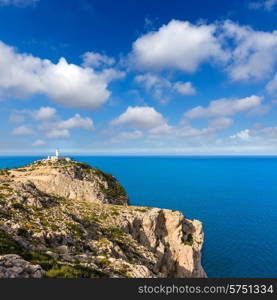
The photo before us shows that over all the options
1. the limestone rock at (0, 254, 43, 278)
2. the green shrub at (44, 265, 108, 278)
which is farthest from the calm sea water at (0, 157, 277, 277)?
the limestone rock at (0, 254, 43, 278)

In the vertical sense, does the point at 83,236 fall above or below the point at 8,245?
below

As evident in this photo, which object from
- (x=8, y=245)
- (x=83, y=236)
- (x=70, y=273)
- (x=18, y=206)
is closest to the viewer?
(x=70, y=273)

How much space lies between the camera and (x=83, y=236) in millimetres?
25422

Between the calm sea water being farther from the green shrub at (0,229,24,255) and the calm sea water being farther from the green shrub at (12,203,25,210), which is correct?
the green shrub at (0,229,24,255)

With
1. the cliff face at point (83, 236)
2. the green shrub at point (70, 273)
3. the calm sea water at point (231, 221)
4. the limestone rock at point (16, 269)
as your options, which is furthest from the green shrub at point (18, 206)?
the calm sea water at point (231, 221)

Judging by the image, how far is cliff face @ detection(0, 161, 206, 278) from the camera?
15.7 meters

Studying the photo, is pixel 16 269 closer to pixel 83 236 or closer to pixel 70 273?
pixel 70 273

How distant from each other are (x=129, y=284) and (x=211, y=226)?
89456 millimetres

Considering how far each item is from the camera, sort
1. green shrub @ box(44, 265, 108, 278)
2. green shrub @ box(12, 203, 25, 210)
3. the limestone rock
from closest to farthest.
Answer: the limestone rock < green shrub @ box(44, 265, 108, 278) < green shrub @ box(12, 203, 25, 210)

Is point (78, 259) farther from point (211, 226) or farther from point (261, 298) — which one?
point (211, 226)

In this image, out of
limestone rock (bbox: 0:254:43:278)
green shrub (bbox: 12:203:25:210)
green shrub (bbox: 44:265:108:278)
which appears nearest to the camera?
limestone rock (bbox: 0:254:43:278)

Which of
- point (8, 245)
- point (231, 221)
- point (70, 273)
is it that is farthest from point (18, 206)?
point (231, 221)

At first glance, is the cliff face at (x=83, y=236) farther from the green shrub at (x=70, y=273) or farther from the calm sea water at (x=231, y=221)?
the calm sea water at (x=231, y=221)

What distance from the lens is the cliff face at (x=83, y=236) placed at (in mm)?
15711
